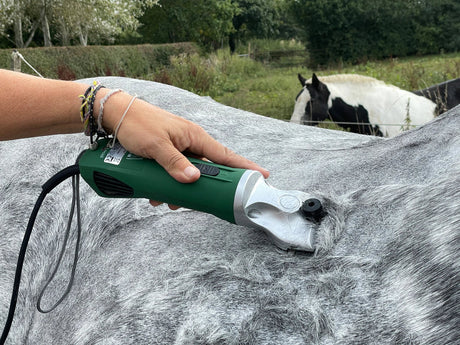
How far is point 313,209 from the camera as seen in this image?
0.98 metres

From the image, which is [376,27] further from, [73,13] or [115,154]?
[115,154]

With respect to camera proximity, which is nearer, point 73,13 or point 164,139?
point 164,139

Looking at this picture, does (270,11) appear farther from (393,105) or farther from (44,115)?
(44,115)

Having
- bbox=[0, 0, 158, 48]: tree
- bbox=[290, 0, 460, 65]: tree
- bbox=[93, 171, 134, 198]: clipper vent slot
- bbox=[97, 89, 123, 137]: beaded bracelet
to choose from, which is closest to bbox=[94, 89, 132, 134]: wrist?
bbox=[97, 89, 123, 137]: beaded bracelet

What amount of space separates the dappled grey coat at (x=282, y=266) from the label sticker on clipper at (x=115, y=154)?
0.94 ft

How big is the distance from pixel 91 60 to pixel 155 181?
44.9ft

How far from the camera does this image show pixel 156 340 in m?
0.95

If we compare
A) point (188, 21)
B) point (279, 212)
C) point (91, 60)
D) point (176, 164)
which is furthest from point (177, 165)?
point (188, 21)

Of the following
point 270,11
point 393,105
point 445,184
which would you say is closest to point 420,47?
point 270,11

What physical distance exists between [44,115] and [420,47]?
23284mm

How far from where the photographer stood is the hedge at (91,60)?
1191 centimetres

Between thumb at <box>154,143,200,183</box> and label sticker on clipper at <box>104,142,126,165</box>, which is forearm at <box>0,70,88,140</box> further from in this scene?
thumb at <box>154,143,200,183</box>

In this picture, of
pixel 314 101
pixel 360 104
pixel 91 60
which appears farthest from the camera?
pixel 91 60

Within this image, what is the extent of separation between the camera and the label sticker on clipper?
44.3 inches
